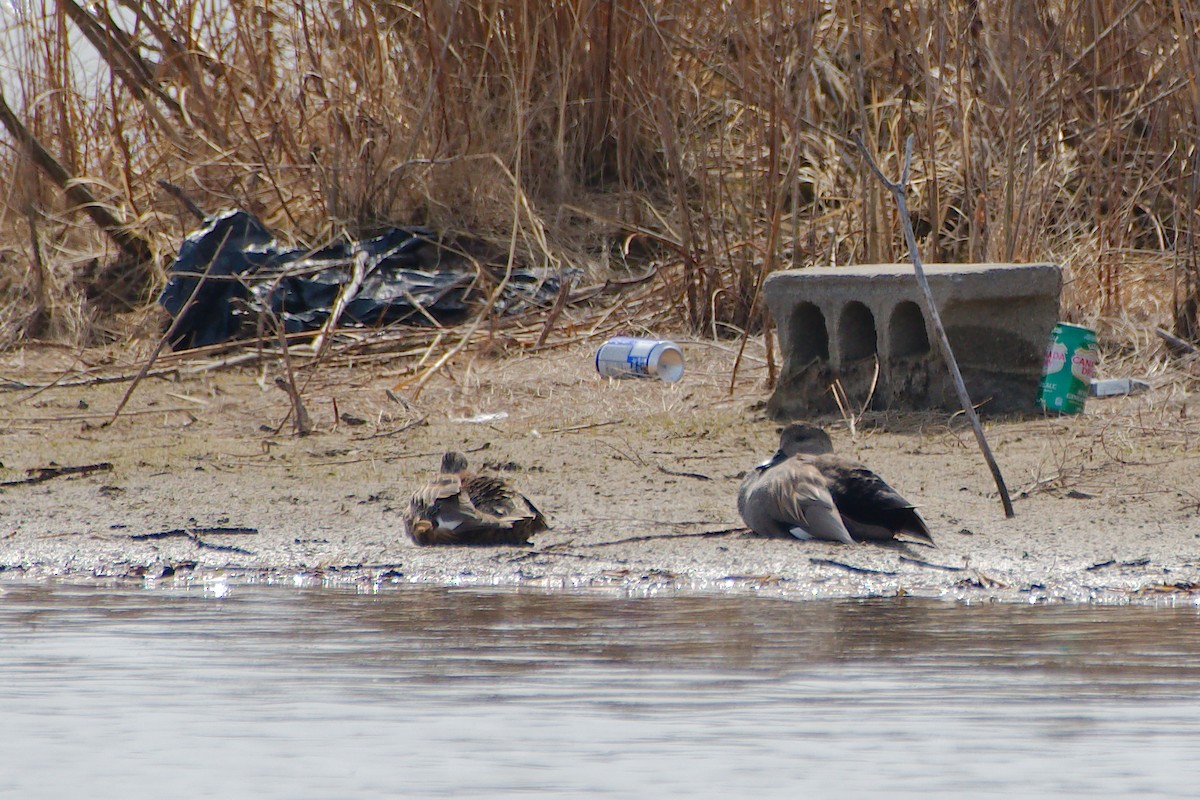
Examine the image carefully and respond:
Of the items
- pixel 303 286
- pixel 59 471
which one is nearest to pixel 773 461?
pixel 59 471

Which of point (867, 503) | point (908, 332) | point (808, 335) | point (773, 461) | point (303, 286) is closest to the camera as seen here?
point (867, 503)

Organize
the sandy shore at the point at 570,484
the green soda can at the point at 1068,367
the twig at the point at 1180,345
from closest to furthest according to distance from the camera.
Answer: the sandy shore at the point at 570,484 < the green soda can at the point at 1068,367 < the twig at the point at 1180,345

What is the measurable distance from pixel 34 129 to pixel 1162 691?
30.2 feet

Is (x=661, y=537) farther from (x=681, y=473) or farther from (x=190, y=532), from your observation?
(x=190, y=532)

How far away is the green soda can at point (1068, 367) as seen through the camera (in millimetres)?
7016

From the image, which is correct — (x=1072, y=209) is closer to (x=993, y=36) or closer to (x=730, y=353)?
(x=993, y=36)

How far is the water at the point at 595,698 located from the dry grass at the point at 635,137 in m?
3.79

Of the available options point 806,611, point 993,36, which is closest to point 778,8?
point 993,36

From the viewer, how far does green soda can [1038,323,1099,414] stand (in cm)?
702

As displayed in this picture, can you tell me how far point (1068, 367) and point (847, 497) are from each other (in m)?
2.07

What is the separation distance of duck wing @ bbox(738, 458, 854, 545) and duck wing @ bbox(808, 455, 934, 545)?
0.04 metres

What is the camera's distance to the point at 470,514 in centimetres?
547

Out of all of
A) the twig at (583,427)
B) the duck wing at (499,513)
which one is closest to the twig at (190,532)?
the duck wing at (499,513)

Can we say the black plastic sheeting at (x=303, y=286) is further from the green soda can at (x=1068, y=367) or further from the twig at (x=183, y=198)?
the green soda can at (x=1068, y=367)
